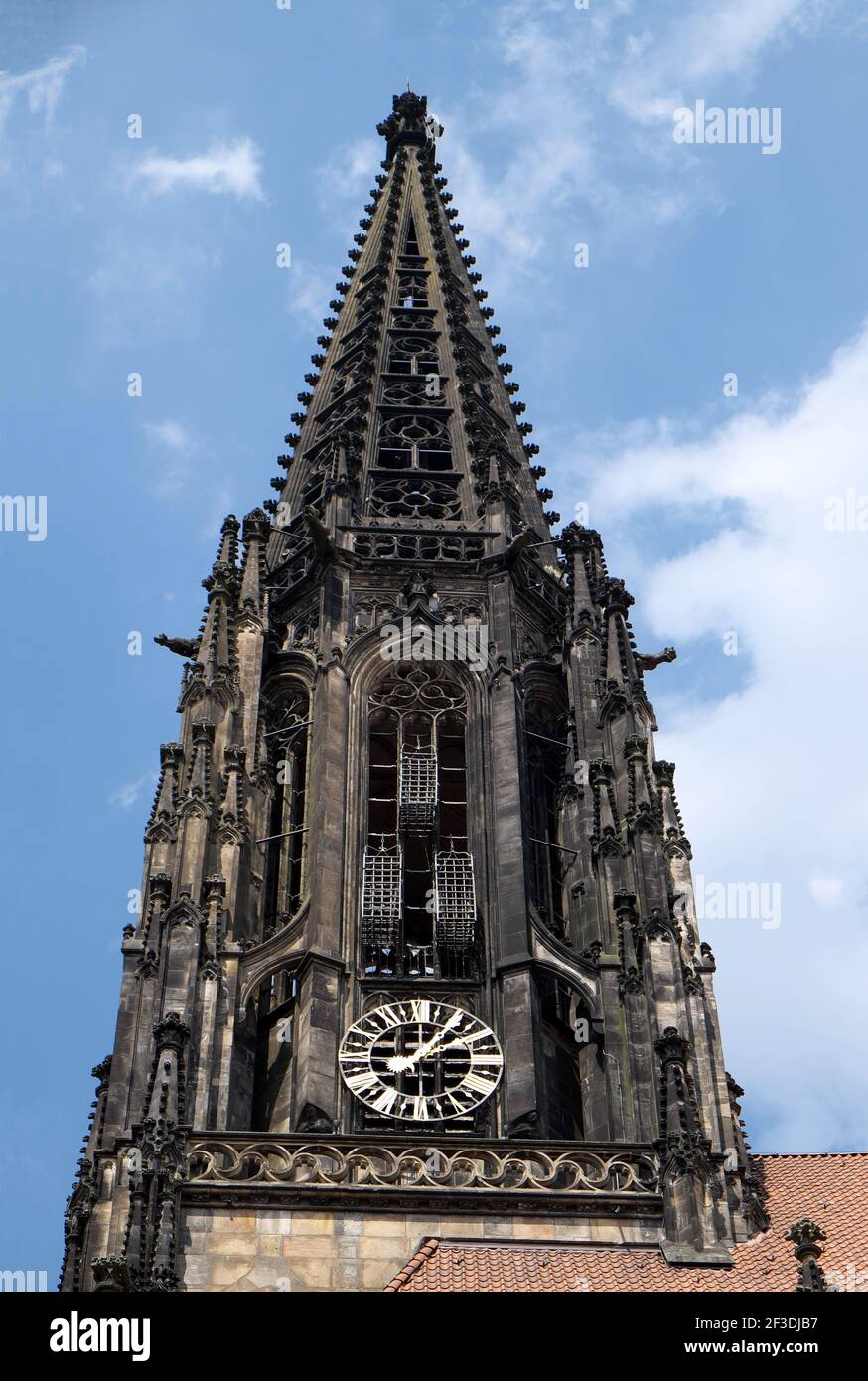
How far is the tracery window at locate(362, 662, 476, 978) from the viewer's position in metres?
31.2

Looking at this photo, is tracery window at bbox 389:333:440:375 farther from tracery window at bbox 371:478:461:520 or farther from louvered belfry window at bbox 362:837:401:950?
louvered belfry window at bbox 362:837:401:950

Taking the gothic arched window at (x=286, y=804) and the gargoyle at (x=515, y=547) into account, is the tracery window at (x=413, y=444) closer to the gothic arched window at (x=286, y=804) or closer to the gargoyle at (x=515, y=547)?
the gargoyle at (x=515, y=547)

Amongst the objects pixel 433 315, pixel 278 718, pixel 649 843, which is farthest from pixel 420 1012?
pixel 433 315

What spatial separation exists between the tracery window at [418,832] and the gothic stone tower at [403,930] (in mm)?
49

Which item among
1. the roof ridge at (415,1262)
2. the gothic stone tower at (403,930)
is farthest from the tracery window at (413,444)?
the roof ridge at (415,1262)

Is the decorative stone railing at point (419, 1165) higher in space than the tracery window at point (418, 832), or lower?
lower

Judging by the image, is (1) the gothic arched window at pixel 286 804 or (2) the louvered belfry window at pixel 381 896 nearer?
(2) the louvered belfry window at pixel 381 896

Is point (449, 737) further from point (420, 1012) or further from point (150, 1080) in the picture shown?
point (150, 1080)

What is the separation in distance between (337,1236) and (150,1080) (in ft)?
9.15

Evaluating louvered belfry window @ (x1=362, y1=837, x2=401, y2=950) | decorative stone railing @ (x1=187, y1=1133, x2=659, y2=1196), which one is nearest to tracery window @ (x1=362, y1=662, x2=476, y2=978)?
louvered belfry window @ (x1=362, y1=837, x2=401, y2=950)

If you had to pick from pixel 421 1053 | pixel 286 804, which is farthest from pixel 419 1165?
pixel 286 804

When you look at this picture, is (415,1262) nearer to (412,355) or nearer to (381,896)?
(381,896)

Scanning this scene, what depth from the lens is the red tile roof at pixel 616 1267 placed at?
2502 centimetres
